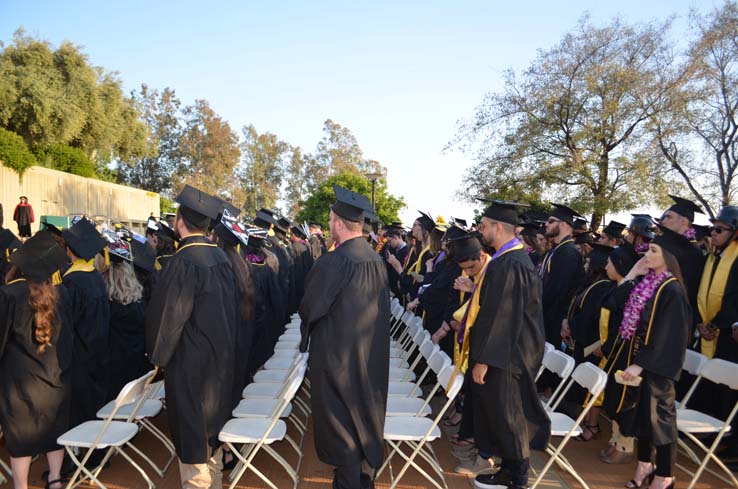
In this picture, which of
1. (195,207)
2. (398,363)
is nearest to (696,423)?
(398,363)

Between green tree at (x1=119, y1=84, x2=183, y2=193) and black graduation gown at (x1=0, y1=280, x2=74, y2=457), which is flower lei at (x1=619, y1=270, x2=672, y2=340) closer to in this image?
black graduation gown at (x1=0, y1=280, x2=74, y2=457)

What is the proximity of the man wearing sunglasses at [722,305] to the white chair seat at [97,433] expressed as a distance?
4578mm

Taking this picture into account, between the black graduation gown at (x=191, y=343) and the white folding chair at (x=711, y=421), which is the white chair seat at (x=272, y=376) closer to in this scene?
→ the black graduation gown at (x=191, y=343)

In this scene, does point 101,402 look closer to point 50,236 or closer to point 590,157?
point 50,236

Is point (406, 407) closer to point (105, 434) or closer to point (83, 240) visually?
point (105, 434)

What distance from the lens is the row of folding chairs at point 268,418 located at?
344 cm

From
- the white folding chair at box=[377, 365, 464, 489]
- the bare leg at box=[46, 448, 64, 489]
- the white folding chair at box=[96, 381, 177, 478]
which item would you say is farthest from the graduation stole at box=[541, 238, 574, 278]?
the bare leg at box=[46, 448, 64, 489]

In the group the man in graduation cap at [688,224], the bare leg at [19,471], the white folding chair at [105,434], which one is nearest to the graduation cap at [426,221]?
the man in graduation cap at [688,224]

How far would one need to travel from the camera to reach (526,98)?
18234 millimetres

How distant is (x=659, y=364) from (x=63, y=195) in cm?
2274

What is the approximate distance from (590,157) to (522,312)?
15283 mm

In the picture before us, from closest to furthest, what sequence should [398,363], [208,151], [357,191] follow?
[398,363] → [357,191] → [208,151]

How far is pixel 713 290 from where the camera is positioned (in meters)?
4.61

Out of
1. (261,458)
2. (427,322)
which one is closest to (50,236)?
(261,458)
